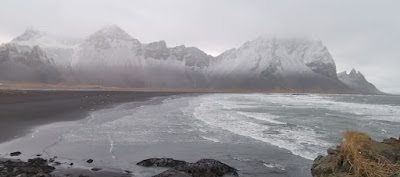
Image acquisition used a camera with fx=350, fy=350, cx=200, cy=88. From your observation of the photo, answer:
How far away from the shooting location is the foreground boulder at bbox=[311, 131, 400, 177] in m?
9.26

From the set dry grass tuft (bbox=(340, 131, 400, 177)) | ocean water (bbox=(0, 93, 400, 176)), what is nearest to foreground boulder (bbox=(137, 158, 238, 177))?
ocean water (bbox=(0, 93, 400, 176))

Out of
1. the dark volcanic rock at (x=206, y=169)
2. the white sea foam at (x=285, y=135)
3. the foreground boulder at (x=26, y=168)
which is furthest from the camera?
the white sea foam at (x=285, y=135)

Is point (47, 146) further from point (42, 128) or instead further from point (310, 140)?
point (310, 140)

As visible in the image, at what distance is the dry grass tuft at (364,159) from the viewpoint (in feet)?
30.1

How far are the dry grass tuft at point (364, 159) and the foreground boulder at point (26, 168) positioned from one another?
470 inches

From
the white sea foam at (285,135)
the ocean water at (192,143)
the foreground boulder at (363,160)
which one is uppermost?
the foreground boulder at (363,160)

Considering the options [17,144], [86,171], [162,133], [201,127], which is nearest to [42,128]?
[17,144]

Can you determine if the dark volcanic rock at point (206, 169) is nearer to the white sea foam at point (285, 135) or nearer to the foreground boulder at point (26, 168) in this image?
the foreground boulder at point (26, 168)

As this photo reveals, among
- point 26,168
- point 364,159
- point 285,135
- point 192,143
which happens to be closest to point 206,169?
point 26,168

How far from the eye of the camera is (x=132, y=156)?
20.9m

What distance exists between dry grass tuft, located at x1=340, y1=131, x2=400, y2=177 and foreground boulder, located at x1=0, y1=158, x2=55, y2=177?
11.9m

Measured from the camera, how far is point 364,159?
9.69 m

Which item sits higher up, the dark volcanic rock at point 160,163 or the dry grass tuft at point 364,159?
the dry grass tuft at point 364,159

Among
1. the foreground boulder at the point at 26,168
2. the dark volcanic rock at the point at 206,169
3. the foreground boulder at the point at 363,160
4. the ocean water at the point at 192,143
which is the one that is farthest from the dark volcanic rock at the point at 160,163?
the foreground boulder at the point at 363,160
